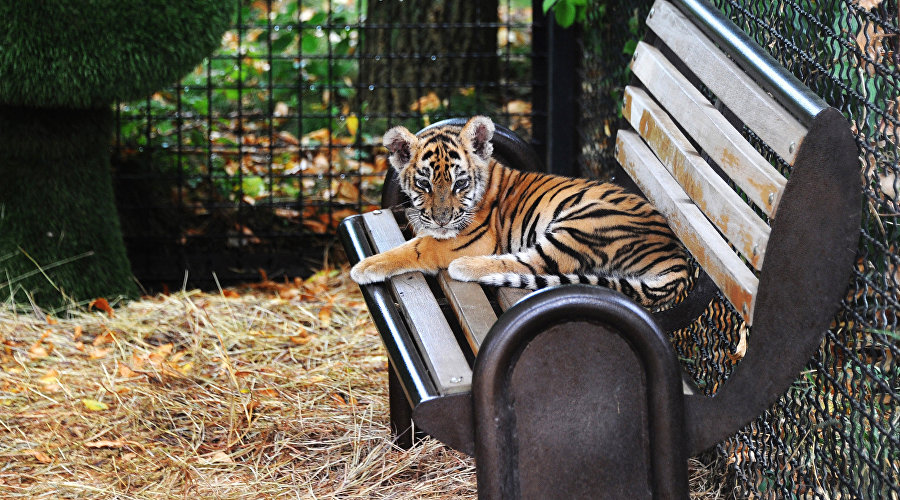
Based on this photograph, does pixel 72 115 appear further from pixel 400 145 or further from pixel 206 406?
pixel 400 145

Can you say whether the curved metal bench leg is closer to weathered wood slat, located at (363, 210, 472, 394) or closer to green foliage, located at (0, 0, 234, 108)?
weathered wood slat, located at (363, 210, 472, 394)

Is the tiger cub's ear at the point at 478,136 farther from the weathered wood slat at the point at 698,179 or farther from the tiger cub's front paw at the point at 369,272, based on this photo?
the tiger cub's front paw at the point at 369,272

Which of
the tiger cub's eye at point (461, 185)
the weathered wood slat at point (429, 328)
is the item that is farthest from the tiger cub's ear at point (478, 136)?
the weathered wood slat at point (429, 328)

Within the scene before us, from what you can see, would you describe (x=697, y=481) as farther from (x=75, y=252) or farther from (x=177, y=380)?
(x=75, y=252)

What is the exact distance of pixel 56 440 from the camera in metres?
3.60

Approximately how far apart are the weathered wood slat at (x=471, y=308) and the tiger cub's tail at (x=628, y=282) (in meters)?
0.07

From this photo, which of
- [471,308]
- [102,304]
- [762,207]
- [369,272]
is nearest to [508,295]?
[471,308]

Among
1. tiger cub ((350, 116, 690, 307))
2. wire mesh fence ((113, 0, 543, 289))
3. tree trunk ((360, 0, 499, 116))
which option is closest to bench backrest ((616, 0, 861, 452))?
tiger cub ((350, 116, 690, 307))

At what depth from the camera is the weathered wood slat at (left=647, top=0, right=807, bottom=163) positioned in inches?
79.9

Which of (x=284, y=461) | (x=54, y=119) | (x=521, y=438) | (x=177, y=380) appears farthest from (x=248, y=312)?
(x=521, y=438)

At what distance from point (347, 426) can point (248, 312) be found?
141 cm

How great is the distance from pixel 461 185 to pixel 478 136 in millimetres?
195

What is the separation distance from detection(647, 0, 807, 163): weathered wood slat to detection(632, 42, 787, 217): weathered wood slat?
0.05 metres

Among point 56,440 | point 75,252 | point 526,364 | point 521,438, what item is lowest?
point 56,440
